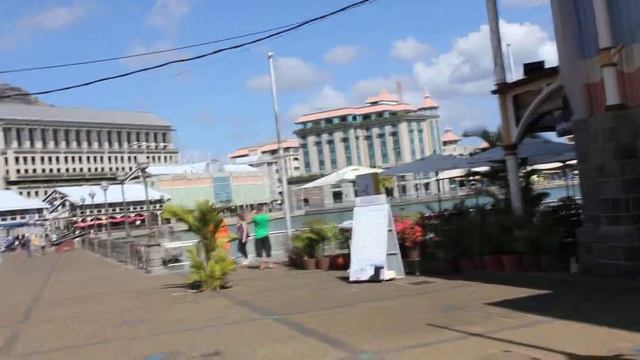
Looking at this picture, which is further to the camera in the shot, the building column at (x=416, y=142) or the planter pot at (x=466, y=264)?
the building column at (x=416, y=142)

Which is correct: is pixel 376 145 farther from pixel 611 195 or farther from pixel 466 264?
pixel 611 195

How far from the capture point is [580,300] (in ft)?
30.0

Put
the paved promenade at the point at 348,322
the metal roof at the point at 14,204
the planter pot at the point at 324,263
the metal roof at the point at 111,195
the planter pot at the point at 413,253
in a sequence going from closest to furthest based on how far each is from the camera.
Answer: the paved promenade at the point at 348,322 < the planter pot at the point at 413,253 < the planter pot at the point at 324,263 < the metal roof at the point at 111,195 < the metal roof at the point at 14,204

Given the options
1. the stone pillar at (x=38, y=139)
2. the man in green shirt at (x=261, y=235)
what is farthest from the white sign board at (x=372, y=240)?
the stone pillar at (x=38, y=139)

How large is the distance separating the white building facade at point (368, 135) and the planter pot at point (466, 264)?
137212 mm

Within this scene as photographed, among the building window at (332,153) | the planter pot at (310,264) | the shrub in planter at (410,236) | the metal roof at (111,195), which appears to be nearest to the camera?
the shrub in planter at (410,236)

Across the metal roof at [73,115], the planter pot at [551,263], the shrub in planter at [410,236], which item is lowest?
the planter pot at [551,263]

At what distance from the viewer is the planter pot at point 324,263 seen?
16.0 m

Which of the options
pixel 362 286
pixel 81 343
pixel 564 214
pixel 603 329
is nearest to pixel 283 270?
pixel 362 286

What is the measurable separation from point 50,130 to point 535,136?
470 feet

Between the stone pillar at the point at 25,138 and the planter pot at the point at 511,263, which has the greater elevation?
the stone pillar at the point at 25,138

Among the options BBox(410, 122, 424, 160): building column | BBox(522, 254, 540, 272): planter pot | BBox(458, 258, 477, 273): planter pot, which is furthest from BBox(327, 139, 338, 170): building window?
BBox(522, 254, 540, 272): planter pot

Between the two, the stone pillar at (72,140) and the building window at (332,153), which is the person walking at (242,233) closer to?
the stone pillar at (72,140)

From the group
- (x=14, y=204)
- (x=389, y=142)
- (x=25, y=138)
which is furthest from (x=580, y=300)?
(x=25, y=138)
